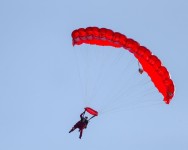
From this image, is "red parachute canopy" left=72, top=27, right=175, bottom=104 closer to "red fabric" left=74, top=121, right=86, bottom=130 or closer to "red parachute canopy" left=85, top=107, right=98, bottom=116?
"red parachute canopy" left=85, top=107, right=98, bottom=116

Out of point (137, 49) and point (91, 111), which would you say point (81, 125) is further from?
point (137, 49)

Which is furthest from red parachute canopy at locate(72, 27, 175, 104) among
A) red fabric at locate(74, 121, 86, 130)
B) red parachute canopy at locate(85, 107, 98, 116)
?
red fabric at locate(74, 121, 86, 130)

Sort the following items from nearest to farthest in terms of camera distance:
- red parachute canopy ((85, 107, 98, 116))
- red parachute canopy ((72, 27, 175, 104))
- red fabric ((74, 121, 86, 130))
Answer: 1. red parachute canopy ((72, 27, 175, 104))
2. red parachute canopy ((85, 107, 98, 116))
3. red fabric ((74, 121, 86, 130))

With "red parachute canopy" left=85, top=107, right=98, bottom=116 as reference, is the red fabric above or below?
below

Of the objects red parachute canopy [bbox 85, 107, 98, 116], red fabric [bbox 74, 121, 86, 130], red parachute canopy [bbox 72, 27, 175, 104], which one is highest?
red parachute canopy [bbox 72, 27, 175, 104]

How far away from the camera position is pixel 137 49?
174 feet

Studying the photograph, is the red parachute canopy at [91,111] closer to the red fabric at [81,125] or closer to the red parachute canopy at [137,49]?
the red fabric at [81,125]

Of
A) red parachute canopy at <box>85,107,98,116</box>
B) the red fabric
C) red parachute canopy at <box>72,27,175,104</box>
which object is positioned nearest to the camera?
red parachute canopy at <box>72,27,175,104</box>

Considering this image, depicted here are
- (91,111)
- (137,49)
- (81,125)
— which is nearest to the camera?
(137,49)

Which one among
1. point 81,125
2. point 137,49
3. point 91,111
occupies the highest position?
point 137,49

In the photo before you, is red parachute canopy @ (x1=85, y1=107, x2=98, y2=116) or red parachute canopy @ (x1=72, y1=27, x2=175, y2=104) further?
red parachute canopy @ (x1=85, y1=107, x2=98, y2=116)

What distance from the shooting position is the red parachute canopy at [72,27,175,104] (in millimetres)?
53156

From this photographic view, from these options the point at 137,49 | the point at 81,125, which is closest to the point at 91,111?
the point at 81,125

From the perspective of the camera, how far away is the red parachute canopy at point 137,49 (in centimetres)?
5316
